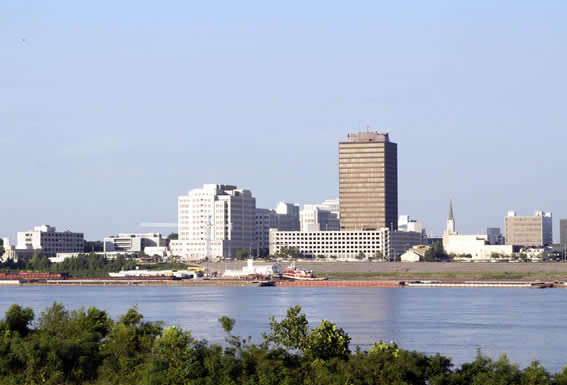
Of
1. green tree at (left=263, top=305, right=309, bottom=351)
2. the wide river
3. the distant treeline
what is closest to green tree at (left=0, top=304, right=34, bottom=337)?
the distant treeline

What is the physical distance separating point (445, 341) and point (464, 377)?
36.1 m

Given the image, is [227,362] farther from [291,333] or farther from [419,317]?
[419,317]

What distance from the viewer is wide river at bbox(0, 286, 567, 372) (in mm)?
77000

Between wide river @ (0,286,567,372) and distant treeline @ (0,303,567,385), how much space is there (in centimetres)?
1992

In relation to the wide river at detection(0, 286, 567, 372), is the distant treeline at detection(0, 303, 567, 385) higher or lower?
higher

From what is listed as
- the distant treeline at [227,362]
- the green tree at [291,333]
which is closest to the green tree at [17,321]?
the distant treeline at [227,362]

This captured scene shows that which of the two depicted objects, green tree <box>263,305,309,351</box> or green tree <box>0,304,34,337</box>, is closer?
green tree <box>263,305,309,351</box>

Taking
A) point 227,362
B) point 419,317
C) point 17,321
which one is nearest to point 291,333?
point 227,362

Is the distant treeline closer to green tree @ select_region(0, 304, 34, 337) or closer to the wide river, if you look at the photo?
green tree @ select_region(0, 304, 34, 337)

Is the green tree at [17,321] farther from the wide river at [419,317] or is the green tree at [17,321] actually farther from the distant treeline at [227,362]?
the wide river at [419,317]

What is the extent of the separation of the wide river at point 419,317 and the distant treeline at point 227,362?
19.9 m

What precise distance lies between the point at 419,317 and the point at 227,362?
6187 centimetres

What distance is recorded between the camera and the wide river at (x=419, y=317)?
77000 millimetres

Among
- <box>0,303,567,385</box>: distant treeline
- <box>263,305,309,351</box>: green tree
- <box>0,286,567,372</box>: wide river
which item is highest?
<box>263,305,309,351</box>: green tree
